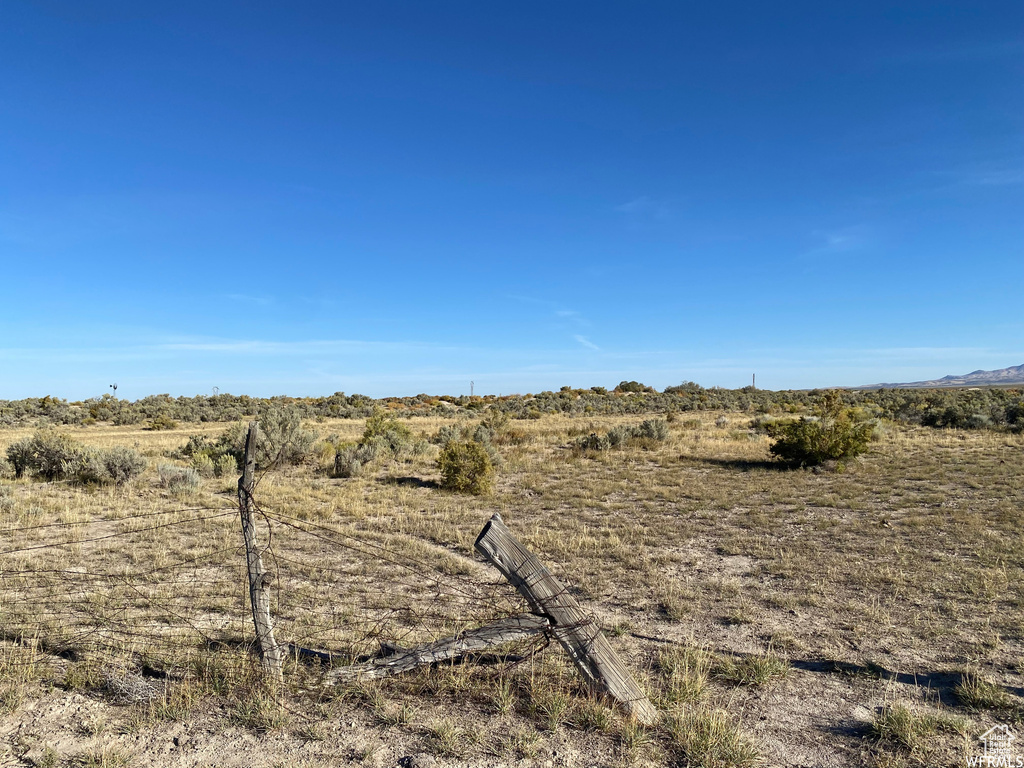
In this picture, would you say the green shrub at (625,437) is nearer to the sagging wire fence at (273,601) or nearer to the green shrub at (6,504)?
the sagging wire fence at (273,601)

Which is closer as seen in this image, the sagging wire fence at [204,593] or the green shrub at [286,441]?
the sagging wire fence at [204,593]

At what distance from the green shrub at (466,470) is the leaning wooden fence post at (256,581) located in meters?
9.25

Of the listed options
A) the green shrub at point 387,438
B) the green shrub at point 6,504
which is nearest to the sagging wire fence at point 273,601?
the green shrub at point 6,504

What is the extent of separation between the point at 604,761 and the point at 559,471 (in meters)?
13.1

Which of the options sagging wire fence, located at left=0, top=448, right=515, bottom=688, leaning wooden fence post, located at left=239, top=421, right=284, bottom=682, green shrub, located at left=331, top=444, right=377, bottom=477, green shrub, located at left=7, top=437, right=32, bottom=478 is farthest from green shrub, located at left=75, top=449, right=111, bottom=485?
leaning wooden fence post, located at left=239, top=421, right=284, bottom=682

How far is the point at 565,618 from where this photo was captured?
378 cm

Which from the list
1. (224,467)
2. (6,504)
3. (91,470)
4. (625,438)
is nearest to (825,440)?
(625,438)

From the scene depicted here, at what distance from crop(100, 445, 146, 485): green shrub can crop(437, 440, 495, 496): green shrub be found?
Result: 7179mm

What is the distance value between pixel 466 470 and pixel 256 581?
9756 mm

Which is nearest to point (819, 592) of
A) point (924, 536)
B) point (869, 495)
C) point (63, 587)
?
point (924, 536)

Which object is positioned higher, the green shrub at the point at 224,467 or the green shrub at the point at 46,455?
the green shrub at the point at 46,455

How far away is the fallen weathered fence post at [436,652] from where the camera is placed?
165 inches

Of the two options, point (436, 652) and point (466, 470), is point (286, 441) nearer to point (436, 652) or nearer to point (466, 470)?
point (466, 470)

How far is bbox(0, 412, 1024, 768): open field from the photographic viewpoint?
3.72 m
